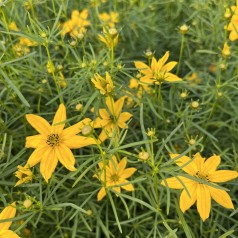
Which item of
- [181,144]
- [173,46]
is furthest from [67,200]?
[173,46]

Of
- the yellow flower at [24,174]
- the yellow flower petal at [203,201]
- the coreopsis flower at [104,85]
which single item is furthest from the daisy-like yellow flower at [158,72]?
the yellow flower at [24,174]

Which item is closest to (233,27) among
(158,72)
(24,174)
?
(158,72)

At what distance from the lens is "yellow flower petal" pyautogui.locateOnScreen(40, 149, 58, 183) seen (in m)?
1.11

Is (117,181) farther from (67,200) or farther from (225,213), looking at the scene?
(225,213)

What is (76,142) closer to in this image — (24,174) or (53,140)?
(53,140)

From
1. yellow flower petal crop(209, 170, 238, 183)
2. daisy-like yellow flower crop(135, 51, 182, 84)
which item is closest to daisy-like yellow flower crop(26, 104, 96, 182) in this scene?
daisy-like yellow flower crop(135, 51, 182, 84)

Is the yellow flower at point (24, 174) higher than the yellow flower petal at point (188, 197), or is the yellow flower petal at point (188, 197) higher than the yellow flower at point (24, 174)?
the yellow flower at point (24, 174)

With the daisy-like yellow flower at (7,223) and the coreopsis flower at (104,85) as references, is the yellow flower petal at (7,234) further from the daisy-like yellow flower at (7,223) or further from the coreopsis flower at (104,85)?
the coreopsis flower at (104,85)

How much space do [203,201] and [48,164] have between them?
533mm

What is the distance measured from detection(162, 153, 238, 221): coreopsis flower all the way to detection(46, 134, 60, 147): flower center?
1.31 feet

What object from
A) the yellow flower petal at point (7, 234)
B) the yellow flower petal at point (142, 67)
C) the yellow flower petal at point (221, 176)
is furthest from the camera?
the yellow flower petal at point (142, 67)

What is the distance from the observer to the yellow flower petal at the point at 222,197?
112cm

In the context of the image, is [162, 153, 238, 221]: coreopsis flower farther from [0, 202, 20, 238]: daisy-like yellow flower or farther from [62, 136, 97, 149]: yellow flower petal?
[0, 202, 20, 238]: daisy-like yellow flower

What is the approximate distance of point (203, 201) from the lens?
113cm
